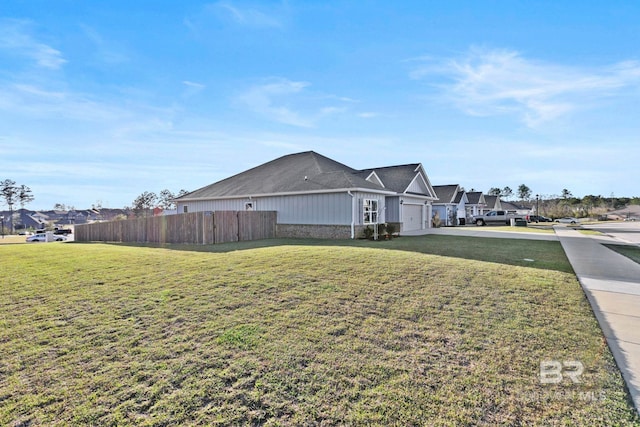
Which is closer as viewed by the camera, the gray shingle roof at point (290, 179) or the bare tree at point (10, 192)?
the gray shingle roof at point (290, 179)

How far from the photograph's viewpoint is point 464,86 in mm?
13203

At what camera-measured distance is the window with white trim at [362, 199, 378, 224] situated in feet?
54.7

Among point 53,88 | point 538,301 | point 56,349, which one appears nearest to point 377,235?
point 538,301

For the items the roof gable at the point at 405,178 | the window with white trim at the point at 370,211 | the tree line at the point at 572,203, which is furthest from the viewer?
the tree line at the point at 572,203

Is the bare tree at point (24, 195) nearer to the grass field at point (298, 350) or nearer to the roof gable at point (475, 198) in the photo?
the grass field at point (298, 350)

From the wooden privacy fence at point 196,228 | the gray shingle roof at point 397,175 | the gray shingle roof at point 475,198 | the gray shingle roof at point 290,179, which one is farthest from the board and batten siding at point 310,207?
the gray shingle roof at point 475,198

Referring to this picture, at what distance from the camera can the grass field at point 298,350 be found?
105 inches

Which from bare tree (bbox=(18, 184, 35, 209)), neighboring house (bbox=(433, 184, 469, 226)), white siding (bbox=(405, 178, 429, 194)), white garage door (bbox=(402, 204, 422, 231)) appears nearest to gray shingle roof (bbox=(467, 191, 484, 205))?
neighboring house (bbox=(433, 184, 469, 226))

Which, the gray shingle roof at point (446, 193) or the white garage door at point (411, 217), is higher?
the gray shingle roof at point (446, 193)

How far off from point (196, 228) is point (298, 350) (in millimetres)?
12489

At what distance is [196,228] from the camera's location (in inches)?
581

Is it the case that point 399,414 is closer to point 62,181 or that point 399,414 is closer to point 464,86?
point 464,86

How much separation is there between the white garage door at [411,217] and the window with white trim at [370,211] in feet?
18.0

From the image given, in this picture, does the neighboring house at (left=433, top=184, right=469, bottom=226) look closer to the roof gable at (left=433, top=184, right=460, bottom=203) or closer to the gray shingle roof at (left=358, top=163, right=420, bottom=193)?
the roof gable at (left=433, top=184, right=460, bottom=203)
